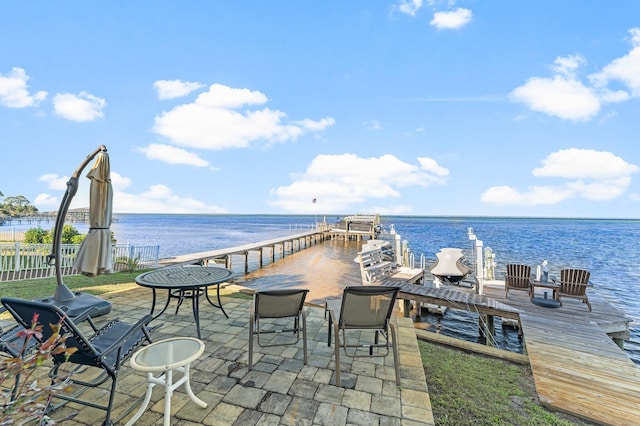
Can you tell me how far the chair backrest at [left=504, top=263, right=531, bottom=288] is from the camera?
6871 mm

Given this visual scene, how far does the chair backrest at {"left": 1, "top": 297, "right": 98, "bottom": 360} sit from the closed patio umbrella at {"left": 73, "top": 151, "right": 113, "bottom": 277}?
5.77 feet

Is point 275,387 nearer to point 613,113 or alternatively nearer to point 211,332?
Result: point 211,332

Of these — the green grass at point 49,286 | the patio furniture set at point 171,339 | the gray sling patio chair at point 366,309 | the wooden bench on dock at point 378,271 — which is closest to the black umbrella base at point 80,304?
the patio furniture set at point 171,339

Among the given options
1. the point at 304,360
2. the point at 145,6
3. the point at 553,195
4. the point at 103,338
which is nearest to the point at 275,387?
the point at 304,360

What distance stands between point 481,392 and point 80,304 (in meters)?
4.98

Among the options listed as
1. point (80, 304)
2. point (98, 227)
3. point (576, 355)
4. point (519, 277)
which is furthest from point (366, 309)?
point (519, 277)

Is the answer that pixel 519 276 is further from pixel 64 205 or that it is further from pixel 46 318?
pixel 64 205

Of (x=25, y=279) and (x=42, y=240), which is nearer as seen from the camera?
(x=25, y=279)

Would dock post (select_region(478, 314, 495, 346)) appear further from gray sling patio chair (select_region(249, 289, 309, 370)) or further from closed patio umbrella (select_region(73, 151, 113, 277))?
closed patio umbrella (select_region(73, 151, 113, 277))

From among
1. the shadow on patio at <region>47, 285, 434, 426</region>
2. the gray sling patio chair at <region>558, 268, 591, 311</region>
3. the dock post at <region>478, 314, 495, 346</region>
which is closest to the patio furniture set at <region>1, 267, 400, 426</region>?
the shadow on patio at <region>47, 285, 434, 426</region>

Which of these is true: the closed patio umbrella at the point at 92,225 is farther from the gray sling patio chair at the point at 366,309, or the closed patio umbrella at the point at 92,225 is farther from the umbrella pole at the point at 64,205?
the gray sling patio chair at the point at 366,309

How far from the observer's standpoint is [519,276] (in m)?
6.91

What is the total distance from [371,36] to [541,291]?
42.5 ft

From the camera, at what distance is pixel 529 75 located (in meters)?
14.7
